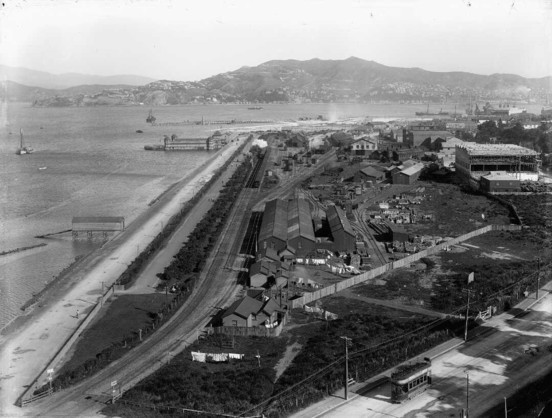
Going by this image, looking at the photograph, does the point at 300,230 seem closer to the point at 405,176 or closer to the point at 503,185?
the point at 503,185

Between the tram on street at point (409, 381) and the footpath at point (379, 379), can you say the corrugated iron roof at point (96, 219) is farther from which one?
the tram on street at point (409, 381)

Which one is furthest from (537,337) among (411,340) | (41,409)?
(41,409)

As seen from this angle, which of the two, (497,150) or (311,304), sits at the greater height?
(497,150)

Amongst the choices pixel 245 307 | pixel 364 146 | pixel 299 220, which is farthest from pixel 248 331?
pixel 364 146

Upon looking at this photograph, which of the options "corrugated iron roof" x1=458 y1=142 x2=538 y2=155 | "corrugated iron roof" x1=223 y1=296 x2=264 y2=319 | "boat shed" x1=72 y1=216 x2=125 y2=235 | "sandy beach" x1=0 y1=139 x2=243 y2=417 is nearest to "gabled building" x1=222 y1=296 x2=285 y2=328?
"corrugated iron roof" x1=223 y1=296 x2=264 y2=319

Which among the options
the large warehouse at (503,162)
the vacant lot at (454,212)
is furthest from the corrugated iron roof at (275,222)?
the large warehouse at (503,162)

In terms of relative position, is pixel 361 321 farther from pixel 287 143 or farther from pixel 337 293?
pixel 287 143
